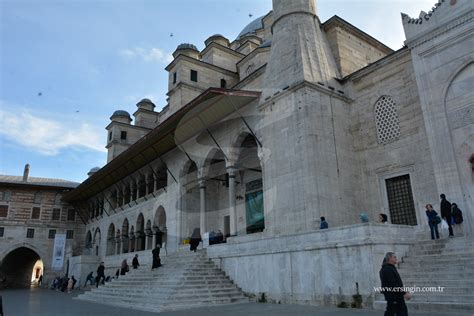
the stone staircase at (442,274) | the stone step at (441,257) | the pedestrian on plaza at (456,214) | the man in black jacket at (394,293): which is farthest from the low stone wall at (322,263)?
the man in black jacket at (394,293)

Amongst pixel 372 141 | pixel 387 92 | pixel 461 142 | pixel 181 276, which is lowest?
pixel 181 276

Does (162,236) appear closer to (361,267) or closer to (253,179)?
(253,179)

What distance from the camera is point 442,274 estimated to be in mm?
6379

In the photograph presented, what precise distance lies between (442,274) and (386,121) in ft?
19.9

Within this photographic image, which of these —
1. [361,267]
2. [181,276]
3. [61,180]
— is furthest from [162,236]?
[61,180]

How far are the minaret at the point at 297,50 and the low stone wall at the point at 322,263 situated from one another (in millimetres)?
5539

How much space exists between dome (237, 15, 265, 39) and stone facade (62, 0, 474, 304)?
13.9m

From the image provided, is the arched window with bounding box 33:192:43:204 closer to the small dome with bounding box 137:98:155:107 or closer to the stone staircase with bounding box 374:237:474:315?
the small dome with bounding box 137:98:155:107

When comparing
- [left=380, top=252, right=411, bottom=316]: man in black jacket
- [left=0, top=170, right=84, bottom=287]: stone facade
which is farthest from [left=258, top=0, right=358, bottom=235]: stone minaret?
[left=0, top=170, right=84, bottom=287]: stone facade

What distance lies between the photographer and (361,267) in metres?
6.82

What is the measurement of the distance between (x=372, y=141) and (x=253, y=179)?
19.3 feet

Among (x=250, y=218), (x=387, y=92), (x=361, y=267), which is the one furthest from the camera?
(x=250, y=218)

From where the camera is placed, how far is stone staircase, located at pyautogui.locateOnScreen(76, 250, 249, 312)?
835 centimetres

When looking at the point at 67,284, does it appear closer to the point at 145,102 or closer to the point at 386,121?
the point at 145,102
